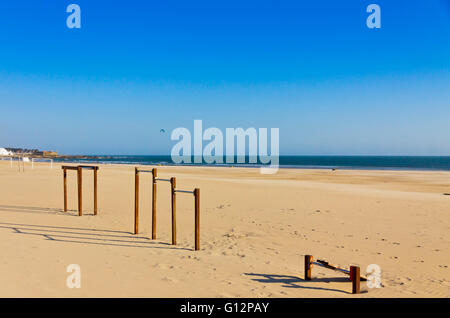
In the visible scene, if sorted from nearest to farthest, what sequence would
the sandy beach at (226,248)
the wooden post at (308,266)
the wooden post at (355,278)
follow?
the wooden post at (355,278), the sandy beach at (226,248), the wooden post at (308,266)

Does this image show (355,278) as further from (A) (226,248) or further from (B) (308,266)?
(A) (226,248)

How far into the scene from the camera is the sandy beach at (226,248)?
5562 mm

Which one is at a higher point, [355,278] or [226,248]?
[355,278]

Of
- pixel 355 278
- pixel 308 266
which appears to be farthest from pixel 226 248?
pixel 355 278

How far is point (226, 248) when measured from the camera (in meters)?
8.20

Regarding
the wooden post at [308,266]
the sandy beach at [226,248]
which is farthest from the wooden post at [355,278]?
the wooden post at [308,266]

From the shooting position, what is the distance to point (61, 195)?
17047 millimetres

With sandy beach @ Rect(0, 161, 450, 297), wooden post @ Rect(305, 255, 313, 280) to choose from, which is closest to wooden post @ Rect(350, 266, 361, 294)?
sandy beach @ Rect(0, 161, 450, 297)

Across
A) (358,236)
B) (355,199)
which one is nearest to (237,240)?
(358,236)

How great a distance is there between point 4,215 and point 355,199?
580 inches

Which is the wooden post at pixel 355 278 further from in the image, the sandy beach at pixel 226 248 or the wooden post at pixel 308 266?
the wooden post at pixel 308 266

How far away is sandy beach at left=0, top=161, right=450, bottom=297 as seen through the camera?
5562 mm

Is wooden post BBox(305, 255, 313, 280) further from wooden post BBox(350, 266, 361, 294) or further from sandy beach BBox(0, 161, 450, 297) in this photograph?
wooden post BBox(350, 266, 361, 294)
